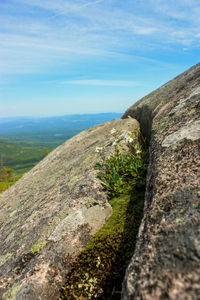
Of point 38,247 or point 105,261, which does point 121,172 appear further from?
point 38,247

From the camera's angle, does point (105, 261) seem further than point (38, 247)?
No

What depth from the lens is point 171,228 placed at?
2.23 m

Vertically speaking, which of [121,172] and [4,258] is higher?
[121,172]

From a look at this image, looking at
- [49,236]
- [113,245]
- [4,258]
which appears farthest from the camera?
[4,258]

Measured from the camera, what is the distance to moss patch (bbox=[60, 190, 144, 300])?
273 cm

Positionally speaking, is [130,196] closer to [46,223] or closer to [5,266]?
[46,223]

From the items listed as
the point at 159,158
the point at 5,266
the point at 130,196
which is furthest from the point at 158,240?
the point at 5,266

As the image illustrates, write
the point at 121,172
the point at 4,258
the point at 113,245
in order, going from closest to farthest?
1. the point at 113,245
2. the point at 4,258
3. the point at 121,172

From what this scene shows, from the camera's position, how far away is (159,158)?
365cm

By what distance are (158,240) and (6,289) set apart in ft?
8.79

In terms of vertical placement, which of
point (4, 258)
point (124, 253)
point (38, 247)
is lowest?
point (4, 258)

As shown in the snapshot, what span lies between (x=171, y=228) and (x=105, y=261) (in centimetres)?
138

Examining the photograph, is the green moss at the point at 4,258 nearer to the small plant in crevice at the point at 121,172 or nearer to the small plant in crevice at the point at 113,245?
the small plant in crevice at the point at 113,245

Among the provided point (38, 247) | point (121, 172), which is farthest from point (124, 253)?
point (121, 172)
